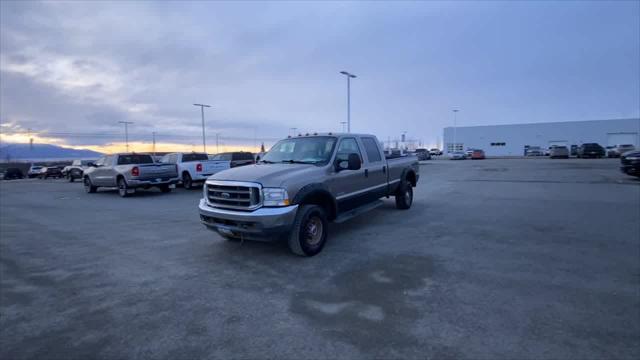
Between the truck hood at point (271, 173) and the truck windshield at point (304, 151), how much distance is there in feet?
1.38

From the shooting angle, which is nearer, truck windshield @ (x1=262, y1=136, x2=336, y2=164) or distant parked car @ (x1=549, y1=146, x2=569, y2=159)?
truck windshield @ (x1=262, y1=136, x2=336, y2=164)

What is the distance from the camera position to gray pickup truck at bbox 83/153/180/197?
14859 millimetres

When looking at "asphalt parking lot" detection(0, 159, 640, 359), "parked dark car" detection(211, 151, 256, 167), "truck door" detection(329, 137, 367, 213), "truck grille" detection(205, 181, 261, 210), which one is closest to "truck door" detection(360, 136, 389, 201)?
"truck door" detection(329, 137, 367, 213)

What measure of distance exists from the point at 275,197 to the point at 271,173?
51 centimetres

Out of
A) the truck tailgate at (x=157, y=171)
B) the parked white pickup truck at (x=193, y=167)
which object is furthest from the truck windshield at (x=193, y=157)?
the truck tailgate at (x=157, y=171)

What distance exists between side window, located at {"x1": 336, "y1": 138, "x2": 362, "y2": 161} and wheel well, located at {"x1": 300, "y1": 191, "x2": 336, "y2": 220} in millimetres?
873

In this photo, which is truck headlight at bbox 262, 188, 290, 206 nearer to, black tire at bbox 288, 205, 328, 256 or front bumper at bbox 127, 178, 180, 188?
black tire at bbox 288, 205, 328, 256

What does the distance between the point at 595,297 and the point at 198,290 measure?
15.9 feet

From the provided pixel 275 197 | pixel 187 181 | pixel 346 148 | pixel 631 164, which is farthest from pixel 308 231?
pixel 631 164

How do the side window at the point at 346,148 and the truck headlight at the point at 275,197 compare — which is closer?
the truck headlight at the point at 275,197

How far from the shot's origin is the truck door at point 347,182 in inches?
256

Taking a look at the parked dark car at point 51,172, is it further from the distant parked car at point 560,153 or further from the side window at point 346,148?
the distant parked car at point 560,153

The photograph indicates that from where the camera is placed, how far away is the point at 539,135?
66.7 m

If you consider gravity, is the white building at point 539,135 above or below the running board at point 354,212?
above
